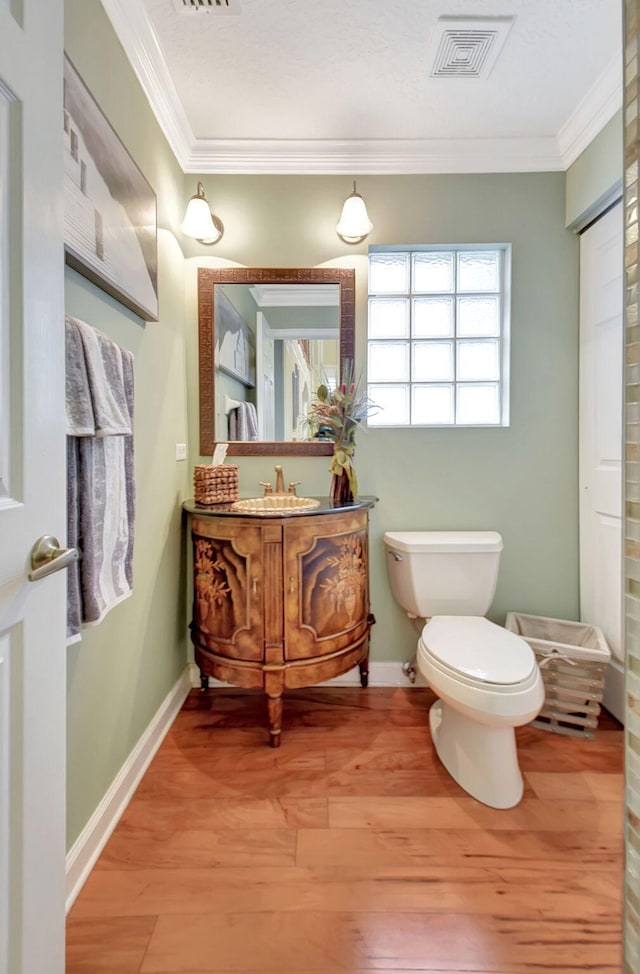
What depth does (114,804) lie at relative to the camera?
1326 millimetres

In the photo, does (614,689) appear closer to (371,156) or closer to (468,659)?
(468,659)

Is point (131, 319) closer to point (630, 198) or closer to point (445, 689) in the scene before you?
point (630, 198)

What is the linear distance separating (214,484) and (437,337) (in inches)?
50.4

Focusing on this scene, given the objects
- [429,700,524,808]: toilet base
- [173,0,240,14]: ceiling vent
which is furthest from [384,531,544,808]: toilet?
[173,0,240,14]: ceiling vent

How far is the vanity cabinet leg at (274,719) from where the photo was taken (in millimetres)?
1655

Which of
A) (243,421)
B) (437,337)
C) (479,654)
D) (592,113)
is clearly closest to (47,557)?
(479,654)

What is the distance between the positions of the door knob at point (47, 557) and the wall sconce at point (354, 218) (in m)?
1.78

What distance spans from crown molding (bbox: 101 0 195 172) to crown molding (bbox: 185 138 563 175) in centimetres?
13

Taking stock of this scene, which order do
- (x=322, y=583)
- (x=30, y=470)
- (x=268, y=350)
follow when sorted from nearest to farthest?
(x=30, y=470) < (x=322, y=583) < (x=268, y=350)

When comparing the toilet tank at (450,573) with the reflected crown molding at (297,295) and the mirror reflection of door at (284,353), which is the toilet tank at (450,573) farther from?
the reflected crown molding at (297,295)

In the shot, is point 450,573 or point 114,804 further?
point 450,573

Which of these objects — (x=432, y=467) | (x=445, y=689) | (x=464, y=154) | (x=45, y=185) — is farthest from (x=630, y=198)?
(x=464, y=154)

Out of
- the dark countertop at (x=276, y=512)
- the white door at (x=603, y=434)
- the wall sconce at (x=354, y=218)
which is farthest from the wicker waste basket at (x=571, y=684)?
the wall sconce at (x=354, y=218)

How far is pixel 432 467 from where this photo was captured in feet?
6.81
